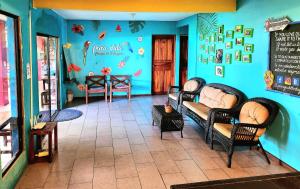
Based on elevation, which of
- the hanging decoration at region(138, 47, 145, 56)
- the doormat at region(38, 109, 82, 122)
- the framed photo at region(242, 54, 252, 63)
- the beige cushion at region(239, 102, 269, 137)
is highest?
the hanging decoration at region(138, 47, 145, 56)

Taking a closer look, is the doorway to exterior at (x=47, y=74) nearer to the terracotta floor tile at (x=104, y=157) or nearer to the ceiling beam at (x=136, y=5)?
the ceiling beam at (x=136, y=5)

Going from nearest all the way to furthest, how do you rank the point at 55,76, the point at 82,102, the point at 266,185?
the point at 266,185 < the point at 55,76 < the point at 82,102

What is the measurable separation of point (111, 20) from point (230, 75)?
4.69 m

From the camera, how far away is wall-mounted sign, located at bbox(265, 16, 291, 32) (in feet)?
12.1

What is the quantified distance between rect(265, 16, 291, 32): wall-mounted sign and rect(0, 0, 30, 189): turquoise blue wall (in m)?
3.49

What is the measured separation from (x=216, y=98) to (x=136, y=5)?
2.31m

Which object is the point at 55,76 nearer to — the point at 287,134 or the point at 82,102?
the point at 82,102

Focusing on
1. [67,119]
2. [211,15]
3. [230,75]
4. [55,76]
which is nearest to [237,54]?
[230,75]

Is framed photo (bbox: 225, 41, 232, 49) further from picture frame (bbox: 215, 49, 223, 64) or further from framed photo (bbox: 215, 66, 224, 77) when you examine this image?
framed photo (bbox: 215, 66, 224, 77)

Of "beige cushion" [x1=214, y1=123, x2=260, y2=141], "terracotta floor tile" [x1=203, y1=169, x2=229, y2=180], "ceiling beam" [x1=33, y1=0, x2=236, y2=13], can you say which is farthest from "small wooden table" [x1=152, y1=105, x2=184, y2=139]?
"ceiling beam" [x1=33, y1=0, x2=236, y2=13]

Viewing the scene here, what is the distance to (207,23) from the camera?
6.42 m

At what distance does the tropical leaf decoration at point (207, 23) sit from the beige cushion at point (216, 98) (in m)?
1.40

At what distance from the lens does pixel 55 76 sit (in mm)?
6867

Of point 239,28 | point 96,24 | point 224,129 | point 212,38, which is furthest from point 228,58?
point 96,24
